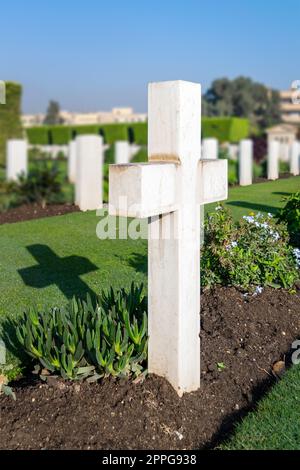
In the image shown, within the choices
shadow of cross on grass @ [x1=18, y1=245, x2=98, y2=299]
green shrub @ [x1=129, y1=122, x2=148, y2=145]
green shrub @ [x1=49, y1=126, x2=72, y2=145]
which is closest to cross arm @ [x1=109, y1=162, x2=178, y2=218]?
shadow of cross on grass @ [x1=18, y1=245, x2=98, y2=299]

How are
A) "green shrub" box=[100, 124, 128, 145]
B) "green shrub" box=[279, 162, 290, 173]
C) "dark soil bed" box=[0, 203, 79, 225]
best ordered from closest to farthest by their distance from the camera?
1. "dark soil bed" box=[0, 203, 79, 225]
2. "green shrub" box=[279, 162, 290, 173]
3. "green shrub" box=[100, 124, 128, 145]

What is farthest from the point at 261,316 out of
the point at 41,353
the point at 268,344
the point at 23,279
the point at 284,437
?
the point at 23,279

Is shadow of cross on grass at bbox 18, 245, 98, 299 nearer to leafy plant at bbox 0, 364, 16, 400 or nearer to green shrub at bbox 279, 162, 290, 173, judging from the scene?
leafy plant at bbox 0, 364, 16, 400

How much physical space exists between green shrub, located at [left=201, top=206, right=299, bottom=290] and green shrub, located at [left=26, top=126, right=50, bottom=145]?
98.6 ft

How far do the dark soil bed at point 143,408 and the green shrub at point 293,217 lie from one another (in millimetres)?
1765

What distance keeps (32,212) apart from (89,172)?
43.2 inches

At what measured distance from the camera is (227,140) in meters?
28.9

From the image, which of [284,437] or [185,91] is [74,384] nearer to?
[284,437]

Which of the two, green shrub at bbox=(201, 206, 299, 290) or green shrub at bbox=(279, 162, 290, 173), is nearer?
green shrub at bbox=(201, 206, 299, 290)

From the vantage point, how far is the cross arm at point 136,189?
2.26 m

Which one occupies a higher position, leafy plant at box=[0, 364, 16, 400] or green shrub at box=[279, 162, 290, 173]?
green shrub at box=[279, 162, 290, 173]

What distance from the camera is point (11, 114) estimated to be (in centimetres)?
1922

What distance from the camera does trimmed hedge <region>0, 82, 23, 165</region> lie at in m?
18.8

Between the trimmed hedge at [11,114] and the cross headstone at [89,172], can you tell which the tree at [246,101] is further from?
the cross headstone at [89,172]
